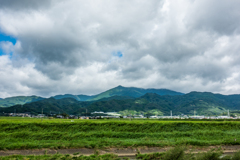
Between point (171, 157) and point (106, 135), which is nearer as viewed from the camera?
point (171, 157)

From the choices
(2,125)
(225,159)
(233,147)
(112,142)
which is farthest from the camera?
(2,125)

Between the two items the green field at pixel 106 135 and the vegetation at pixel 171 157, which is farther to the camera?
the green field at pixel 106 135

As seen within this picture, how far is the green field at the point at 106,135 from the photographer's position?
1770cm

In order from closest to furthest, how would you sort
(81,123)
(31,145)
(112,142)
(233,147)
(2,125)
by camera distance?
1. (31,145)
2. (112,142)
3. (233,147)
4. (2,125)
5. (81,123)

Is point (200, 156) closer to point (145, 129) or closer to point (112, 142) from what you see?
point (112, 142)

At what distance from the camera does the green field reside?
17.7 metres

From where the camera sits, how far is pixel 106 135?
71.3ft

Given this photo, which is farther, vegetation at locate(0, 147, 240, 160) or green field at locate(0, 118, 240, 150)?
green field at locate(0, 118, 240, 150)

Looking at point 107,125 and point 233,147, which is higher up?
point 107,125

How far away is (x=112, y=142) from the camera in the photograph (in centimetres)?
1812

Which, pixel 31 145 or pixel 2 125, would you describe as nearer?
pixel 31 145

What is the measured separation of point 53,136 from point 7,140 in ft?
14.8

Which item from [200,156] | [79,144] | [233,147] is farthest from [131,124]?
[200,156]

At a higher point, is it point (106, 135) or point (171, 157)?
point (171, 157)
